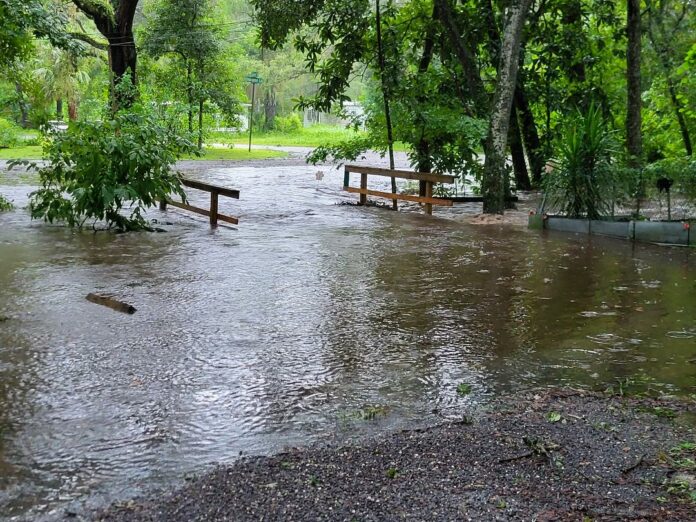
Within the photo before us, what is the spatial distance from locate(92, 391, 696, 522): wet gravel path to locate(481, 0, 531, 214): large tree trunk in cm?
989

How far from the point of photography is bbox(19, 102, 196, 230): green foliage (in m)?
11.9

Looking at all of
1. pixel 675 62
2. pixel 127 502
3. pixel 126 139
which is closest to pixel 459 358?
pixel 127 502

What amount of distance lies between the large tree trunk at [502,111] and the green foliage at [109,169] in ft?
17.7

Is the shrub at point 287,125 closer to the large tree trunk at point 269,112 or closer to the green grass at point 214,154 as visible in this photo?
the large tree trunk at point 269,112

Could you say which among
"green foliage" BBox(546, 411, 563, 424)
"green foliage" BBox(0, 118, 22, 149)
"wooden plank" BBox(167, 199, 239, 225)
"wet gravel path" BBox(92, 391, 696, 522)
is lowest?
"wet gravel path" BBox(92, 391, 696, 522)

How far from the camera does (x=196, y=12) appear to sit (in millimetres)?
29672

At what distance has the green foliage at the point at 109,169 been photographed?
39.0ft

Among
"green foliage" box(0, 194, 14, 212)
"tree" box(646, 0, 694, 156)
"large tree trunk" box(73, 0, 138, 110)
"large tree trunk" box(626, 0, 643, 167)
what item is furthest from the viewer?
"large tree trunk" box(73, 0, 138, 110)

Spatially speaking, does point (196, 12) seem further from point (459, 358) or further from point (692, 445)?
point (692, 445)

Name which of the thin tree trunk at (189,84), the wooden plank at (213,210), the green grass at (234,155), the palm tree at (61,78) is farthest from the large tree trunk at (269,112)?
the wooden plank at (213,210)

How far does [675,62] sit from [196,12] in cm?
1911

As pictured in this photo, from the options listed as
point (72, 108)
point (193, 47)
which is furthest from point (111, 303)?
point (72, 108)

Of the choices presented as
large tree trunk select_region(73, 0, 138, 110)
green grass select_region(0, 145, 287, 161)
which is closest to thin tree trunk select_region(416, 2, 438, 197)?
large tree trunk select_region(73, 0, 138, 110)

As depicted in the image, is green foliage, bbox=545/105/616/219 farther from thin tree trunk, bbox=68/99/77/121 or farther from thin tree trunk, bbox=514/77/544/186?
thin tree trunk, bbox=68/99/77/121
